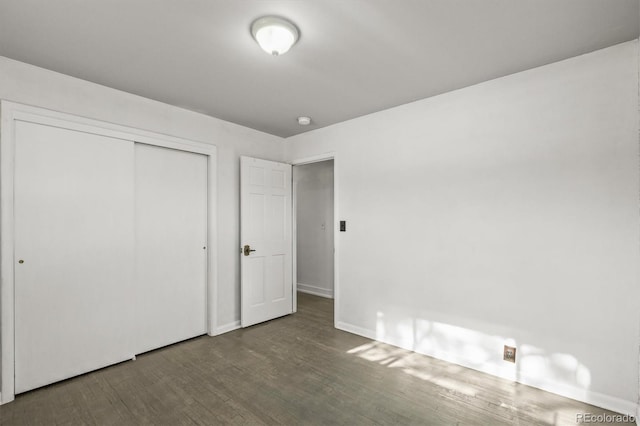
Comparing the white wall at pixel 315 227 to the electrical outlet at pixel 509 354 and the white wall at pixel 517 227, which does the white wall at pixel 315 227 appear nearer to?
the white wall at pixel 517 227

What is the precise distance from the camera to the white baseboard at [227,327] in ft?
12.0

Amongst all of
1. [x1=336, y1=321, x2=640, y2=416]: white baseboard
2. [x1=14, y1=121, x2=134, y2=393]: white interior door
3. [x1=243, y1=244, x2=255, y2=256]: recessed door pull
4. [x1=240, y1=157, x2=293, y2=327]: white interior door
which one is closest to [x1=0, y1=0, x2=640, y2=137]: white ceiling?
Answer: [x1=14, y1=121, x2=134, y2=393]: white interior door

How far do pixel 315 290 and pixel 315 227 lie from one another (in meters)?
1.19

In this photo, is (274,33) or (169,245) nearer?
(274,33)

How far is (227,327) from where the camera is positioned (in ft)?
12.3

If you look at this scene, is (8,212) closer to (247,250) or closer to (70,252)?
(70,252)

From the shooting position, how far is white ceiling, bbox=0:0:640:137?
70.7 inches

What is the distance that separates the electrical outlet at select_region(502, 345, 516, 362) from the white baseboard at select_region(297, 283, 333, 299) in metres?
3.10

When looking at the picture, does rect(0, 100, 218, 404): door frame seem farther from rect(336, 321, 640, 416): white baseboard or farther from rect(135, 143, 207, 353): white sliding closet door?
rect(336, 321, 640, 416): white baseboard

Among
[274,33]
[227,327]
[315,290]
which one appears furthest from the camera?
[315,290]

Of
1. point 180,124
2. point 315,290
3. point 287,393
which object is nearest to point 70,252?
point 180,124

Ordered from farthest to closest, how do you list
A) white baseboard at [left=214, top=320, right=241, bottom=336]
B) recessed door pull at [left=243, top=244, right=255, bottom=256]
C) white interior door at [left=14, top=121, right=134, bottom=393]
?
Answer: recessed door pull at [left=243, top=244, right=255, bottom=256]
white baseboard at [left=214, top=320, right=241, bottom=336]
white interior door at [left=14, top=121, right=134, bottom=393]

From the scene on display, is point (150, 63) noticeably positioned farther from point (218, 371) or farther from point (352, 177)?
point (218, 371)

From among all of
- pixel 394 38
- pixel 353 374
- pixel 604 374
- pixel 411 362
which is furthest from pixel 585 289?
pixel 394 38
